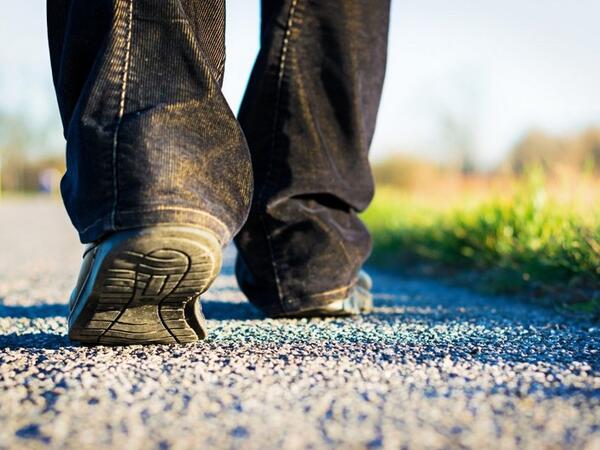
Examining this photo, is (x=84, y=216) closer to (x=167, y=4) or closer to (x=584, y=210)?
(x=167, y=4)

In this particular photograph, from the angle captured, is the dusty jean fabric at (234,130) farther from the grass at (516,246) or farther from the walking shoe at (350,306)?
the grass at (516,246)

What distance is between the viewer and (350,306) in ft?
5.88

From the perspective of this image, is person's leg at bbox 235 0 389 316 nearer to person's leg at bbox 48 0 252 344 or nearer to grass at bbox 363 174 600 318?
person's leg at bbox 48 0 252 344

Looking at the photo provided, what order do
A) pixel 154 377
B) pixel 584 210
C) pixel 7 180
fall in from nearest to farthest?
pixel 154 377 → pixel 584 210 → pixel 7 180

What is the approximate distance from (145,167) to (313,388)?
50 cm

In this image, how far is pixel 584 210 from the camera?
3.01 m

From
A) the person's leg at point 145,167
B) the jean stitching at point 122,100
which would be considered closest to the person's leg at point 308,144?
the person's leg at point 145,167

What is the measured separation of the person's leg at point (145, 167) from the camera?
1150 millimetres

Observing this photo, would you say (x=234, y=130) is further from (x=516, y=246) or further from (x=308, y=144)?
(x=516, y=246)

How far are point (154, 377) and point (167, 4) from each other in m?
0.70

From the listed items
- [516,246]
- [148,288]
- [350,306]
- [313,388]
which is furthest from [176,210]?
[516,246]

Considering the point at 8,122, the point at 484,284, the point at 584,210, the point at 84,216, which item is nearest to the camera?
the point at 84,216

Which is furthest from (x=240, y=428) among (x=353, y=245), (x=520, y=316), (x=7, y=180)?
(x=7, y=180)

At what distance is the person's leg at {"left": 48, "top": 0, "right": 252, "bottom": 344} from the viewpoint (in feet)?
3.77
